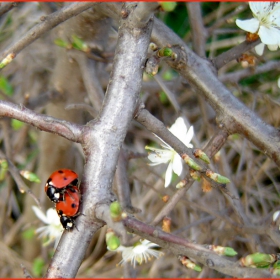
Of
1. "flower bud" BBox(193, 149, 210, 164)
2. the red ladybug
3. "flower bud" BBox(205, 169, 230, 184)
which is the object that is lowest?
the red ladybug

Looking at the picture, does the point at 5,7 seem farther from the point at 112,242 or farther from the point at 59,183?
the point at 112,242

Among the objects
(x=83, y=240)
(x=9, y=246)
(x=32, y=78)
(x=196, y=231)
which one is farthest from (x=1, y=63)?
(x=9, y=246)

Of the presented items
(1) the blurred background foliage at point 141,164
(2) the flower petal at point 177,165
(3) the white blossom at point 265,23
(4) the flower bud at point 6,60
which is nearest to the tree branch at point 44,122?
(4) the flower bud at point 6,60

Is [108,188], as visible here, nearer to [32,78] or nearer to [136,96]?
[136,96]

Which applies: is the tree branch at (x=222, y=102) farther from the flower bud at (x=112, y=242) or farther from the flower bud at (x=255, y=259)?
the flower bud at (x=112, y=242)

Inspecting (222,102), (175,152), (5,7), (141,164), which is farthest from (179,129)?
(141,164)

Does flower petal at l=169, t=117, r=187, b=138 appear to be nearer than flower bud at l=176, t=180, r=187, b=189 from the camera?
No

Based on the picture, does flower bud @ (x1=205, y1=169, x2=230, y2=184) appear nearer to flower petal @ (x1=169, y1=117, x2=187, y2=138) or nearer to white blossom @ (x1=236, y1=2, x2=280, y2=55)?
flower petal @ (x1=169, y1=117, x2=187, y2=138)

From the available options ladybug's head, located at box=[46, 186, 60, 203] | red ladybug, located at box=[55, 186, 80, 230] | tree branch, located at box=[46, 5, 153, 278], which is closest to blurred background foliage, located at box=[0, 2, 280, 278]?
ladybug's head, located at box=[46, 186, 60, 203]
